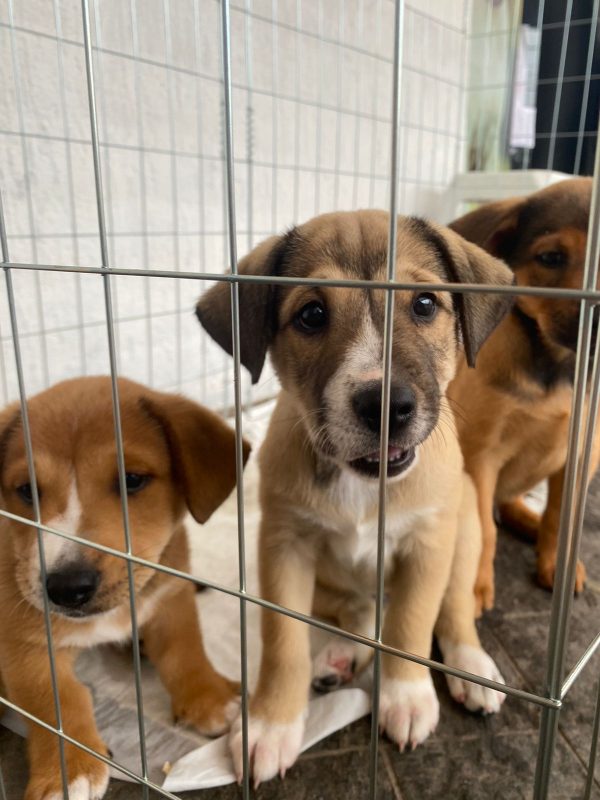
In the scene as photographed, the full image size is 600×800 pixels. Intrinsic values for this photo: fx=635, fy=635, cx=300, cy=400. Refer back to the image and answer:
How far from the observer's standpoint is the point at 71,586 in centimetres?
118

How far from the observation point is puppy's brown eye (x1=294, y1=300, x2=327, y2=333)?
1240 mm

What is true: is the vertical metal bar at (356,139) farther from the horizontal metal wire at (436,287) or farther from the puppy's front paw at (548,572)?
the horizontal metal wire at (436,287)

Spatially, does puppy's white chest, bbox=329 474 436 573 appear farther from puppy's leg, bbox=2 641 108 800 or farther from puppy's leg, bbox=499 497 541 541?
puppy's leg, bbox=499 497 541 541

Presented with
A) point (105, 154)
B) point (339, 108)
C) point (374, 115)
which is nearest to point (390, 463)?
point (105, 154)

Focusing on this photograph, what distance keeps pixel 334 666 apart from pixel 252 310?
889 millimetres

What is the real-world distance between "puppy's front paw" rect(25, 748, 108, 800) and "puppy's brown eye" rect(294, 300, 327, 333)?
951 millimetres

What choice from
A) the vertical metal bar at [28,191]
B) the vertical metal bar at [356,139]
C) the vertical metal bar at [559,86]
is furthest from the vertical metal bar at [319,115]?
the vertical metal bar at [28,191]

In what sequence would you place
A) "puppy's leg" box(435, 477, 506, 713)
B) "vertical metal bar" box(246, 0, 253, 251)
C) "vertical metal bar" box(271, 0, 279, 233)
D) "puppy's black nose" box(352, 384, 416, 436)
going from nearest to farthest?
Result: 1. "puppy's black nose" box(352, 384, 416, 436)
2. "puppy's leg" box(435, 477, 506, 713)
3. "vertical metal bar" box(246, 0, 253, 251)
4. "vertical metal bar" box(271, 0, 279, 233)

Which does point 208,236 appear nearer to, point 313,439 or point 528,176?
point 528,176

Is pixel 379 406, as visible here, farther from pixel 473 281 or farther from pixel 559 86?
pixel 559 86

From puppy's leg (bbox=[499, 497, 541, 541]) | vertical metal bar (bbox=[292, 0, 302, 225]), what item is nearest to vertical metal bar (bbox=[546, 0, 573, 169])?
vertical metal bar (bbox=[292, 0, 302, 225])

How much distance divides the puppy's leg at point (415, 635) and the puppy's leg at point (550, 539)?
0.65 meters

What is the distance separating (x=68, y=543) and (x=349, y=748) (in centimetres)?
73

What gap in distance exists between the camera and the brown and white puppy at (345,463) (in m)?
1.20
